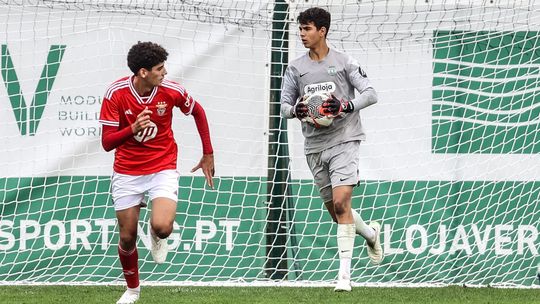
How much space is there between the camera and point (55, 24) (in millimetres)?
9281

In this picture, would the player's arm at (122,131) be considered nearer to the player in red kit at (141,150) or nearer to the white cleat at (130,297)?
the player in red kit at (141,150)

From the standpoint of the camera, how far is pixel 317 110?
7.67m

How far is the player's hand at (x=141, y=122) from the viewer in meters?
6.95

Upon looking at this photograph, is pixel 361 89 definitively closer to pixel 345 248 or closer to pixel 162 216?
pixel 345 248

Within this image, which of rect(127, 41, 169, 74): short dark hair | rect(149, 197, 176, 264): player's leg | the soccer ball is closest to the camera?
rect(127, 41, 169, 74): short dark hair

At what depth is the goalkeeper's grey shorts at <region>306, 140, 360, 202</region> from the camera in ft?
25.6

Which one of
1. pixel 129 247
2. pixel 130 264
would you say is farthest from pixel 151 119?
pixel 130 264

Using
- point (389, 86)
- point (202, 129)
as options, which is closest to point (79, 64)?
point (202, 129)

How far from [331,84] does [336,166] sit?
1.93ft

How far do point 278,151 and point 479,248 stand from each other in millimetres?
1919

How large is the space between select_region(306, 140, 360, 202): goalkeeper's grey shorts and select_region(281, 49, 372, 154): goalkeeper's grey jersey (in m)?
0.05

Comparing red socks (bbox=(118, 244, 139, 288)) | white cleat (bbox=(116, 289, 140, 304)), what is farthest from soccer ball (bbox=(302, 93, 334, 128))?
white cleat (bbox=(116, 289, 140, 304))

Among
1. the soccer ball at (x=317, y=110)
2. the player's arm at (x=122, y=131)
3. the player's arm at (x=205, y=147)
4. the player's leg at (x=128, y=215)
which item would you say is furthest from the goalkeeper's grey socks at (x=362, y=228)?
the player's arm at (x=122, y=131)

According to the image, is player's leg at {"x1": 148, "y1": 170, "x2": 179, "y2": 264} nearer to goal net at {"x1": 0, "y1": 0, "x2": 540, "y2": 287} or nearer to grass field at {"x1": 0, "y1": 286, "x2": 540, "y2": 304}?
grass field at {"x1": 0, "y1": 286, "x2": 540, "y2": 304}
